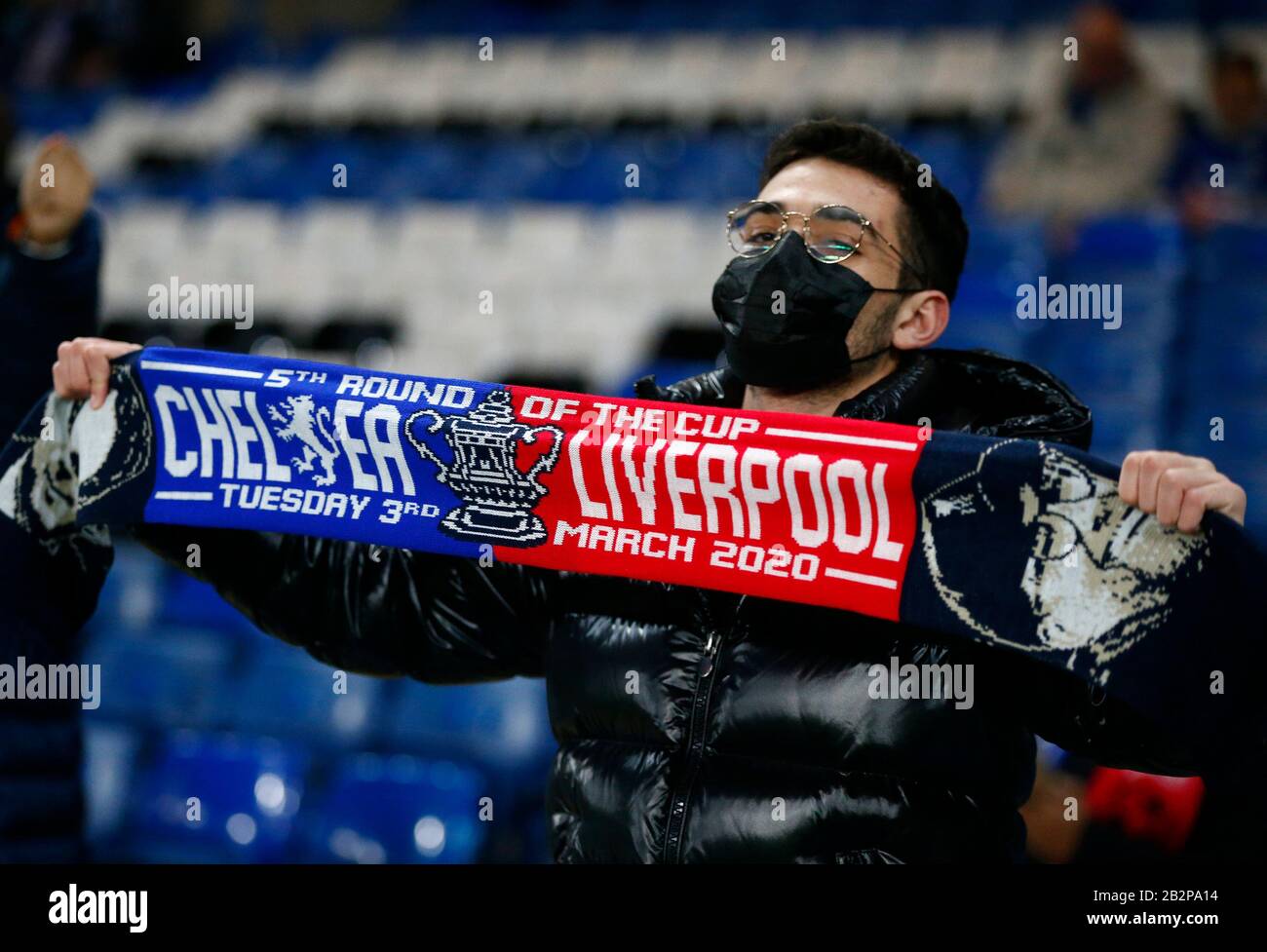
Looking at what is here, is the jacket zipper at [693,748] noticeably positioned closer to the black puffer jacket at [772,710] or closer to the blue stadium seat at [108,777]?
the black puffer jacket at [772,710]

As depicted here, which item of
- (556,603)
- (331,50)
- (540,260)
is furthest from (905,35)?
(556,603)

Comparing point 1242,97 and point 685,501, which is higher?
point 1242,97

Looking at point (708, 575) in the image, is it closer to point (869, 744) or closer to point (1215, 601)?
point (869, 744)

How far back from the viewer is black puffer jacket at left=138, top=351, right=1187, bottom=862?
1.56 m

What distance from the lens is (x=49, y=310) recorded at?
232 cm

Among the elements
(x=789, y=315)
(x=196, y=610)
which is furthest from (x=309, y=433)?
(x=196, y=610)

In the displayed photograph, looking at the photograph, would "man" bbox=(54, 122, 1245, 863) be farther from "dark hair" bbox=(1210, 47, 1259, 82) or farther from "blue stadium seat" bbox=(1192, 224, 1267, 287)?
"dark hair" bbox=(1210, 47, 1259, 82)

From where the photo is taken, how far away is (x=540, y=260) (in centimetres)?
587

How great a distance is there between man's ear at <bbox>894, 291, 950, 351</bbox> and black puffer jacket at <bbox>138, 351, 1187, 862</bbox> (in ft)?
0.09

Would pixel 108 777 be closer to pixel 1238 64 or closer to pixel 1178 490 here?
pixel 1178 490

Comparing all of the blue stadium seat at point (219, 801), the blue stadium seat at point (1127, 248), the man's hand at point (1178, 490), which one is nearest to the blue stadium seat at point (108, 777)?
the blue stadium seat at point (219, 801)

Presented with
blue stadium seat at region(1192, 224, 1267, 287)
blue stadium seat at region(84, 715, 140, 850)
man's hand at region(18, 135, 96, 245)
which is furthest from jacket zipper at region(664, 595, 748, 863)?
blue stadium seat at region(1192, 224, 1267, 287)

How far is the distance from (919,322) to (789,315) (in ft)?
0.73

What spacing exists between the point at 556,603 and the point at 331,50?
7604mm
